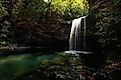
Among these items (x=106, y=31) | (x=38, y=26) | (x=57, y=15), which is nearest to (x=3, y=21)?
(x=38, y=26)

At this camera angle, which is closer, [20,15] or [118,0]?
[118,0]

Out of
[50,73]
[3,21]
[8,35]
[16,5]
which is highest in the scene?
[16,5]

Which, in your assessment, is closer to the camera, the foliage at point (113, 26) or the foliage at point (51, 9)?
the foliage at point (113, 26)

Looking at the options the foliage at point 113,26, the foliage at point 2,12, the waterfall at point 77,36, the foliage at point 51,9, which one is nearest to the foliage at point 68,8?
the foliage at point 51,9

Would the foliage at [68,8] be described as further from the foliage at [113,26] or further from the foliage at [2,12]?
the foliage at [113,26]

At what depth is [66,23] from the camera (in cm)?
2044

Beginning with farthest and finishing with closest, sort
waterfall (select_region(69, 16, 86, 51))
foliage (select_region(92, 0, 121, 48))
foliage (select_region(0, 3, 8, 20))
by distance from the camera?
foliage (select_region(0, 3, 8, 20)) < waterfall (select_region(69, 16, 86, 51)) < foliage (select_region(92, 0, 121, 48))

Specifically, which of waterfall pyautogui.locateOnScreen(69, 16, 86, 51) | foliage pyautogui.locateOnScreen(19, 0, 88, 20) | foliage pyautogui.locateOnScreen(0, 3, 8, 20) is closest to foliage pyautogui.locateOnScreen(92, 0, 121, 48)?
waterfall pyautogui.locateOnScreen(69, 16, 86, 51)

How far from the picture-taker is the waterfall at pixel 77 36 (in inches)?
732

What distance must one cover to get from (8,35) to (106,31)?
15.2m

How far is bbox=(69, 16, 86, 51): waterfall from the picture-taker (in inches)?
732

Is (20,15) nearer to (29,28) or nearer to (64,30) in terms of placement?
(29,28)

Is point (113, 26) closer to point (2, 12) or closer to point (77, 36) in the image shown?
point (77, 36)

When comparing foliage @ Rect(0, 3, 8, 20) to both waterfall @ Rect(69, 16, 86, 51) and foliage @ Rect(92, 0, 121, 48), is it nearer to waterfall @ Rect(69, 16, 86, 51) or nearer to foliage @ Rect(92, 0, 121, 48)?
waterfall @ Rect(69, 16, 86, 51)
